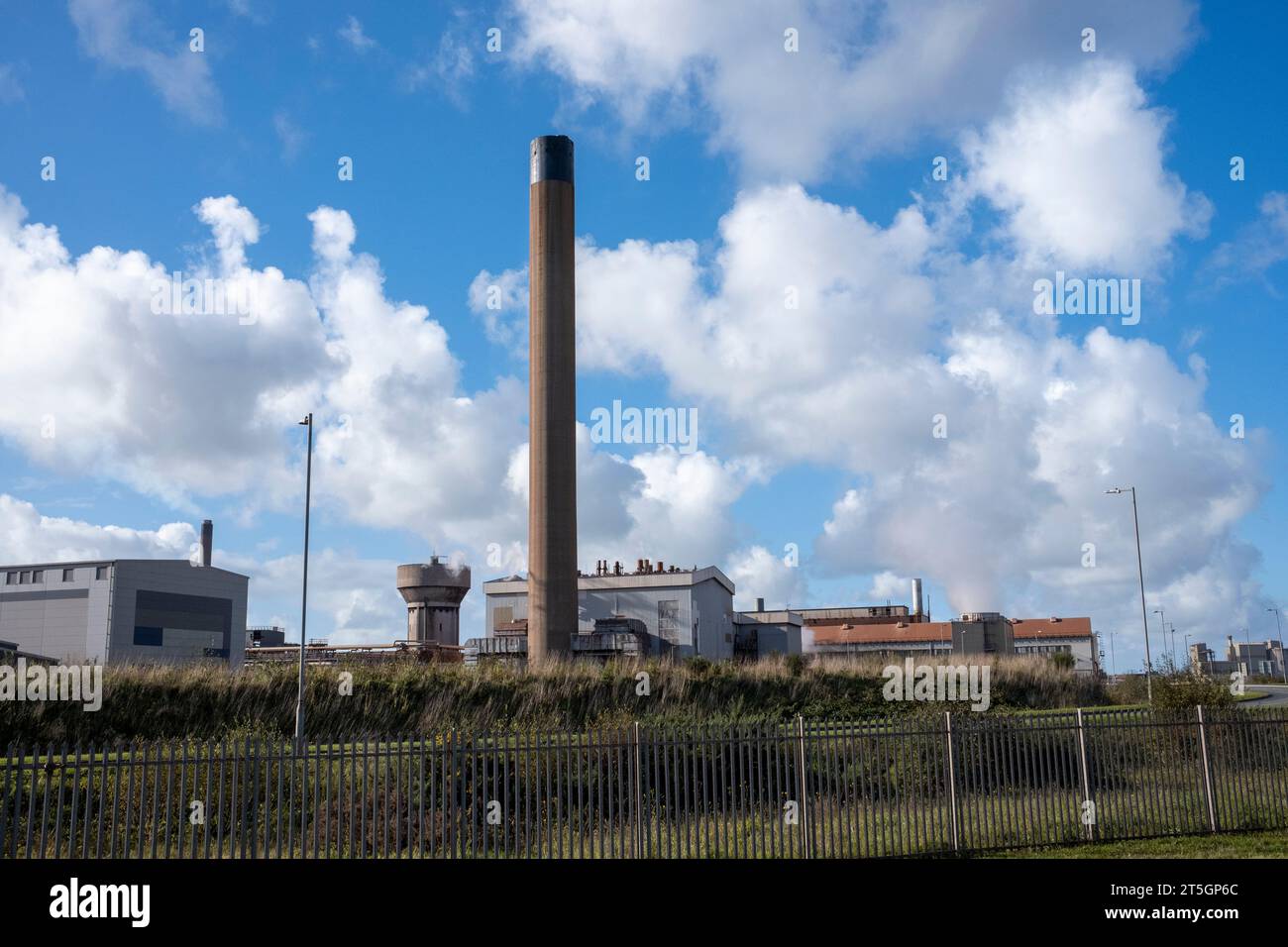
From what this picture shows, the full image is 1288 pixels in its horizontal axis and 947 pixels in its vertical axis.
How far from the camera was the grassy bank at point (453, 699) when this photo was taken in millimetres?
29250

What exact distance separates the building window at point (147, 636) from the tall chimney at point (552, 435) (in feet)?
105

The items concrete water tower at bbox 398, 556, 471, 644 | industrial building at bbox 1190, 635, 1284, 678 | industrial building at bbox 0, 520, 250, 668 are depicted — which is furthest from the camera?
industrial building at bbox 1190, 635, 1284, 678

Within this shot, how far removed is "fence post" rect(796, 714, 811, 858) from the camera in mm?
13430

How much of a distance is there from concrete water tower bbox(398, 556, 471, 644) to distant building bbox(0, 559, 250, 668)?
1170 cm

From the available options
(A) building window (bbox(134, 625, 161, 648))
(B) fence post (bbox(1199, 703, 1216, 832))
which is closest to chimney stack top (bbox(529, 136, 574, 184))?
(A) building window (bbox(134, 625, 161, 648))

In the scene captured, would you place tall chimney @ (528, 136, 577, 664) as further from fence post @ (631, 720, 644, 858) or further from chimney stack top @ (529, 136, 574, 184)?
fence post @ (631, 720, 644, 858)

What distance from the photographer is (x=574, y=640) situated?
51344 millimetres

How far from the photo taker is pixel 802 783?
13.5 m

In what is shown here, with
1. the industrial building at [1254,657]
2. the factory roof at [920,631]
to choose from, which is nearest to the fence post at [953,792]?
the factory roof at [920,631]

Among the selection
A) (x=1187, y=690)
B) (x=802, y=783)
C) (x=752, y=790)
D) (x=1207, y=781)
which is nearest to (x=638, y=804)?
(x=752, y=790)
